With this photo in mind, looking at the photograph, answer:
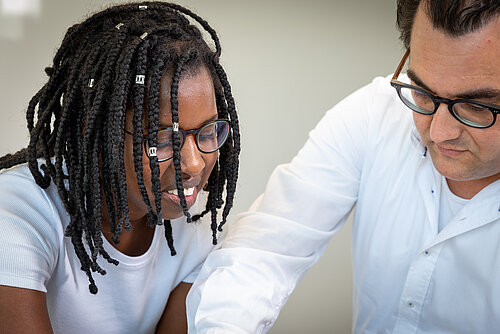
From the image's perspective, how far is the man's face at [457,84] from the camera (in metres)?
0.97

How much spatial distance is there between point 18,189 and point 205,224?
44 cm

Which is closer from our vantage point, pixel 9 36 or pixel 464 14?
pixel 464 14

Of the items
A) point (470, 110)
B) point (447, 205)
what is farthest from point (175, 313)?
point (470, 110)

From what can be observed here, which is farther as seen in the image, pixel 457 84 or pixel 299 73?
pixel 299 73

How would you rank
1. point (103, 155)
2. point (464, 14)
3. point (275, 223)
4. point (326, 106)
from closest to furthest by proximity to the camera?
1. point (464, 14)
2. point (103, 155)
3. point (275, 223)
4. point (326, 106)

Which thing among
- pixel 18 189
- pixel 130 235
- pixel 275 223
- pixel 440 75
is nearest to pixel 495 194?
pixel 440 75

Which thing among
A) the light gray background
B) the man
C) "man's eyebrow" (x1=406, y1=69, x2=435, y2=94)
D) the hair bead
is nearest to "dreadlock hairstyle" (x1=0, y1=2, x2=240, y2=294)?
the hair bead

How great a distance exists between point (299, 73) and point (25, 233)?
1.26m

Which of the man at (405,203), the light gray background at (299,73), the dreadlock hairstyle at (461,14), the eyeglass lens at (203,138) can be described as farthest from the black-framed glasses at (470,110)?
the light gray background at (299,73)

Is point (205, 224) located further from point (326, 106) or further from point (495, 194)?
point (326, 106)

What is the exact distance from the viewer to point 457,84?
3.28 ft

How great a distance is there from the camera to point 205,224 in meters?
1.40

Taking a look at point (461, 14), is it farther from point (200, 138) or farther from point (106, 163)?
point (106, 163)

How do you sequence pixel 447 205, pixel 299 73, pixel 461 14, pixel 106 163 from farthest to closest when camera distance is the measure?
pixel 299 73
pixel 447 205
pixel 106 163
pixel 461 14
